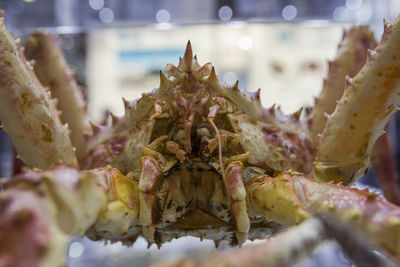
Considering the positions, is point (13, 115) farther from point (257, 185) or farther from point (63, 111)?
point (257, 185)

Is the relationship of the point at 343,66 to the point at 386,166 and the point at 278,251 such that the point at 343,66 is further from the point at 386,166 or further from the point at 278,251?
the point at 278,251

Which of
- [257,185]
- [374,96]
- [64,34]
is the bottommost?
[257,185]

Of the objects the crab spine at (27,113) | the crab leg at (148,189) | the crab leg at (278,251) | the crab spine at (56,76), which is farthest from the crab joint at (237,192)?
the crab spine at (56,76)

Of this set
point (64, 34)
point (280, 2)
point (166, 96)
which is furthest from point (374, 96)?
point (64, 34)

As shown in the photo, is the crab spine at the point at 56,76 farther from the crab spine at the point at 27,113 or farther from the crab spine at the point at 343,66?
the crab spine at the point at 343,66

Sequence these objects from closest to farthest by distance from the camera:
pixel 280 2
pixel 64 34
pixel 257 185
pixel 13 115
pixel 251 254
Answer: pixel 251 254, pixel 257 185, pixel 13 115, pixel 64 34, pixel 280 2

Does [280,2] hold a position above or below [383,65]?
above

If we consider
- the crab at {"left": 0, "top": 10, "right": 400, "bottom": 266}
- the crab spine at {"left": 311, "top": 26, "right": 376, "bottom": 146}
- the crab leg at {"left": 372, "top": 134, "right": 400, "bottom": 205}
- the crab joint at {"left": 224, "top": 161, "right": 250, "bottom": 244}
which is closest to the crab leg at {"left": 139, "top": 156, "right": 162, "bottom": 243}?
the crab at {"left": 0, "top": 10, "right": 400, "bottom": 266}
